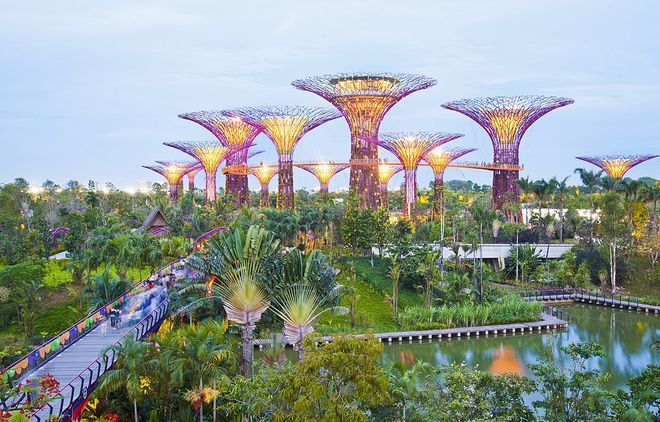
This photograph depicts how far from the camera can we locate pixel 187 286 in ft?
67.7

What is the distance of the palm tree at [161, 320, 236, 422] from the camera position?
14.4m

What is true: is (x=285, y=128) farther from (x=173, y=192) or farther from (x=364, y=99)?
(x=173, y=192)

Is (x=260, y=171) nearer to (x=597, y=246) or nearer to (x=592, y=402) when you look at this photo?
(x=597, y=246)

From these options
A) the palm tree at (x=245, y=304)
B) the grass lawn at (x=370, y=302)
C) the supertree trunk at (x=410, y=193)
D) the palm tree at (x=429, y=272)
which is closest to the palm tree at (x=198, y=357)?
the palm tree at (x=245, y=304)

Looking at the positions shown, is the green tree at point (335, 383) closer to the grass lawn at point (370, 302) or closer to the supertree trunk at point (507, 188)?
the grass lawn at point (370, 302)

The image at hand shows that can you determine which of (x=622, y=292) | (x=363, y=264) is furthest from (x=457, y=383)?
(x=622, y=292)

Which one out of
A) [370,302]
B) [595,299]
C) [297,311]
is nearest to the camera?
[297,311]

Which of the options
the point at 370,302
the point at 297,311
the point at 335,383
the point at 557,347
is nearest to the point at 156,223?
the point at 370,302

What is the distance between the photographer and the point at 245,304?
17.5 meters

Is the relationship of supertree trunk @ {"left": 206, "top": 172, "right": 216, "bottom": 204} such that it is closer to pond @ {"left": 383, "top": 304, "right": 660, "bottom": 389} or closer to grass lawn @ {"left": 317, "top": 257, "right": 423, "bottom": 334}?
grass lawn @ {"left": 317, "top": 257, "right": 423, "bottom": 334}

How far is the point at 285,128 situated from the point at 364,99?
7037 millimetres

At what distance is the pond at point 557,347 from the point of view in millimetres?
24234

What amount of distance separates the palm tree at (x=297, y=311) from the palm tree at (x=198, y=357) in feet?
7.21

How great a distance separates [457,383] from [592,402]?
2984 mm
